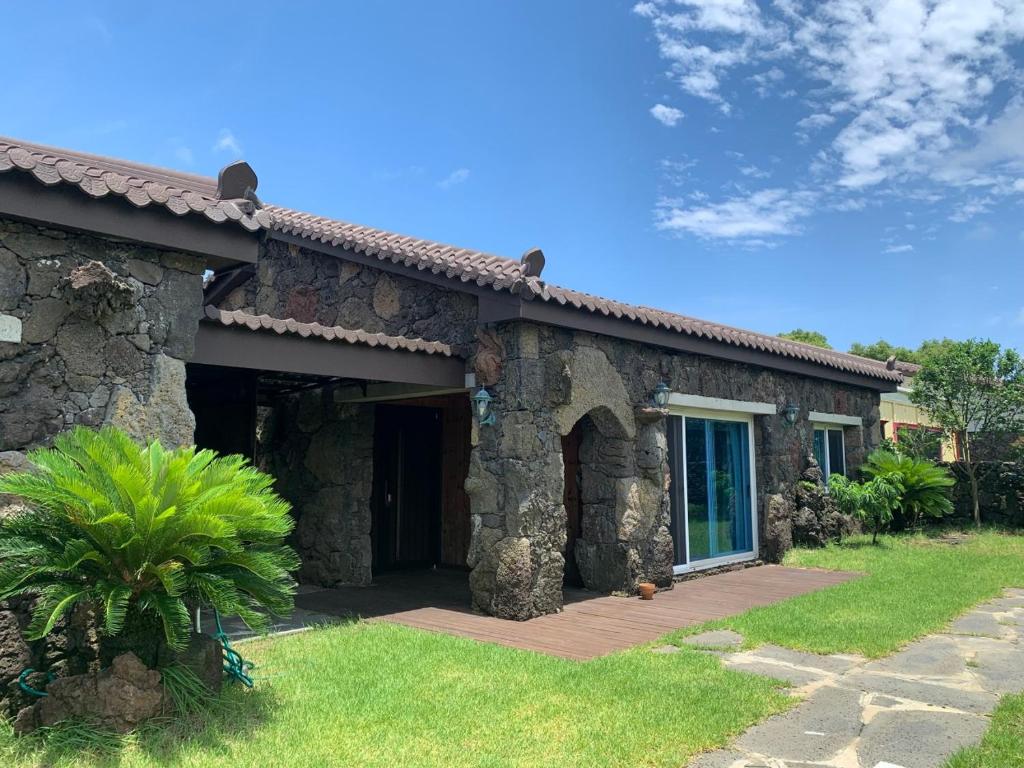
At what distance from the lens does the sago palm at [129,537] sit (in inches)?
152

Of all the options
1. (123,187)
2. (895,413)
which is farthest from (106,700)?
(895,413)

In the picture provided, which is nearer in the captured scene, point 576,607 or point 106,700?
point 106,700

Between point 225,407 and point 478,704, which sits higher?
point 225,407

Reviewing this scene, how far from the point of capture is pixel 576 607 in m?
7.80

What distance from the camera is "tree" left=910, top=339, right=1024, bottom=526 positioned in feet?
45.3

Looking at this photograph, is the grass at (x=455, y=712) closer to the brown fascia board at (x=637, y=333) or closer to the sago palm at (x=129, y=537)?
the sago palm at (x=129, y=537)

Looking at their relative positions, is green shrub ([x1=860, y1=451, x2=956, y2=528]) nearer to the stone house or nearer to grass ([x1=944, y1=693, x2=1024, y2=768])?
the stone house

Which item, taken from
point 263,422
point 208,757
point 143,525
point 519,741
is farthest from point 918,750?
point 263,422

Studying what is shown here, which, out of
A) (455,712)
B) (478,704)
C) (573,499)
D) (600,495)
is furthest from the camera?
(573,499)

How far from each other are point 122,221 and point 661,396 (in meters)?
5.89

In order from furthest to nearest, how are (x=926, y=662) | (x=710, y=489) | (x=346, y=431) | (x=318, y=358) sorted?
(x=710, y=489) → (x=346, y=431) → (x=318, y=358) → (x=926, y=662)

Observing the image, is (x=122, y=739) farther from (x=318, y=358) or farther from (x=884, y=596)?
(x=884, y=596)

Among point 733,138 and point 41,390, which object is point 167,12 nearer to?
point 41,390

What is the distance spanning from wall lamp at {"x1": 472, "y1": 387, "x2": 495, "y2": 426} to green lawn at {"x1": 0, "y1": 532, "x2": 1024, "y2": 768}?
2.14 m
